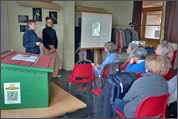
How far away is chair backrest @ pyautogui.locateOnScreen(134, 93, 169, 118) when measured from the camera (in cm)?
147

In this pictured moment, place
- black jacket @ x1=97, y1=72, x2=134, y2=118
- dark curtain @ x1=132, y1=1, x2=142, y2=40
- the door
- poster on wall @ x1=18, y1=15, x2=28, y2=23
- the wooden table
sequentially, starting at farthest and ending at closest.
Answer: dark curtain @ x1=132, y1=1, x2=142, y2=40 → poster on wall @ x1=18, y1=15, x2=28, y2=23 → the door → black jacket @ x1=97, y1=72, x2=134, y2=118 → the wooden table

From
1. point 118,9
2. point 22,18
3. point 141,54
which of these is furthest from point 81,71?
point 118,9

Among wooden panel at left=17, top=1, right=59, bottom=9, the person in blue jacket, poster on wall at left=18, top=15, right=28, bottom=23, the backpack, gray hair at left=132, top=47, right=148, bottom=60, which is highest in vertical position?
wooden panel at left=17, top=1, right=59, bottom=9

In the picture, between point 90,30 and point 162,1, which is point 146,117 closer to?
point 90,30

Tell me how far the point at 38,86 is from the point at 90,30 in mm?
4760

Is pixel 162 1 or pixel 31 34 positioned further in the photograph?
pixel 162 1

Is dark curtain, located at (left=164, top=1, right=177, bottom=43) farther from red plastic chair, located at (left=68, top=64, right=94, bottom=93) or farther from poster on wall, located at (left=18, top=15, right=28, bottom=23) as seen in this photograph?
poster on wall, located at (left=18, top=15, right=28, bottom=23)

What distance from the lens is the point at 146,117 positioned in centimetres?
158

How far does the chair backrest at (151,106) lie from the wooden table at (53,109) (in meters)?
0.54

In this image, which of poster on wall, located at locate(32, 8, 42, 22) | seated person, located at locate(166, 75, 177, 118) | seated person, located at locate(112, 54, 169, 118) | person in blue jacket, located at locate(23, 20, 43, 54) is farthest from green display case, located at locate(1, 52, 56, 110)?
poster on wall, located at locate(32, 8, 42, 22)

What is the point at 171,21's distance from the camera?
20.3 ft

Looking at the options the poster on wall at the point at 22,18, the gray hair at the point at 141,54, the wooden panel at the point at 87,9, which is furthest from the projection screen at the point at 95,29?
the gray hair at the point at 141,54

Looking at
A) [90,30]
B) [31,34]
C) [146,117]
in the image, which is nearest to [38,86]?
[146,117]

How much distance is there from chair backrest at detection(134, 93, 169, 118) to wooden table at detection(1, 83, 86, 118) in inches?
21.3
